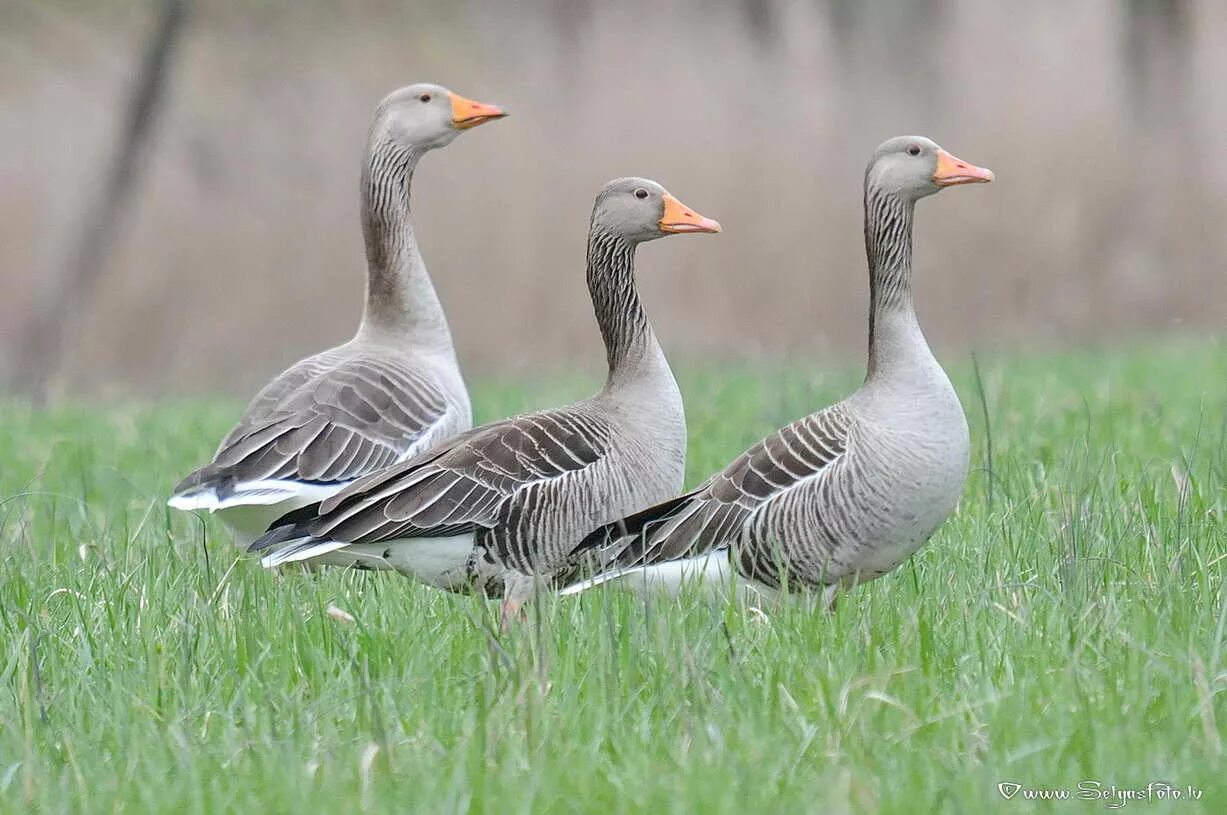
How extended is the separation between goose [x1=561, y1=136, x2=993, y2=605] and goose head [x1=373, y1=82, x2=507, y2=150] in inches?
119

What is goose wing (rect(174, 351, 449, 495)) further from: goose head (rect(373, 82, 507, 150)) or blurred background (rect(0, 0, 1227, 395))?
blurred background (rect(0, 0, 1227, 395))

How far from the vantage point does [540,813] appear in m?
3.11

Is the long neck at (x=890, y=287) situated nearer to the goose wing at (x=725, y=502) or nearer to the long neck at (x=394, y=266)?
the goose wing at (x=725, y=502)

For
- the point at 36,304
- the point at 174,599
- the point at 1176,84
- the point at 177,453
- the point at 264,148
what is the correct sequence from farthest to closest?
the point at 1176,84, the point at 264,148, the point at 36,304, the point at 177,453, the point at 174,599

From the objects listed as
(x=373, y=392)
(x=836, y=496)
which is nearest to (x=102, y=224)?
(x=373, y=392)

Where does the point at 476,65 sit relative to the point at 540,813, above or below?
above

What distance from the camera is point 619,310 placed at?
5926mm

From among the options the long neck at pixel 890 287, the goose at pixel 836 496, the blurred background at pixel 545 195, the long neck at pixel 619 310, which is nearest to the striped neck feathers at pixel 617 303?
the long neck at pixel 619 310

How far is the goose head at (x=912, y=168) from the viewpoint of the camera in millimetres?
5309

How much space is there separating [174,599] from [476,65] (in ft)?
52.7

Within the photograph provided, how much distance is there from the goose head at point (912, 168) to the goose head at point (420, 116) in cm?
282

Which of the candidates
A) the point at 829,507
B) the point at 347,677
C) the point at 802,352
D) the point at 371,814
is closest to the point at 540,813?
the point at 371,814

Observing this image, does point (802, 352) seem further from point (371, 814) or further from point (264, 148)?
point (371, 814)

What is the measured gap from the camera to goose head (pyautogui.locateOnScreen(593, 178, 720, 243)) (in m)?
5.94
